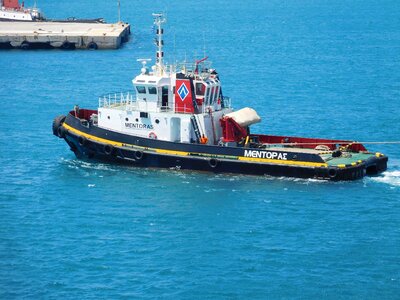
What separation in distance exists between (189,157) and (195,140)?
134 cm

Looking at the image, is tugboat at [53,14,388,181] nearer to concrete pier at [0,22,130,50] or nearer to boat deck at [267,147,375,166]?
boat deck at [267,147,375,166]

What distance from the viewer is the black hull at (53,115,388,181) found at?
146 feet

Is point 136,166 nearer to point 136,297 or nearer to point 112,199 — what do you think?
point 112,199

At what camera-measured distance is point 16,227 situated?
40.5 metres

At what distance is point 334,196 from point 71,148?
45.1 ft

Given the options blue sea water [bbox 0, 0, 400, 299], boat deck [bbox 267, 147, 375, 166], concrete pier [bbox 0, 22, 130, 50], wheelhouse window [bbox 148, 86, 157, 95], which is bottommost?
blue sea water [bbox 0, 0, 400, 299]

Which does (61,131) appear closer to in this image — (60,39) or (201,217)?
(201,217)

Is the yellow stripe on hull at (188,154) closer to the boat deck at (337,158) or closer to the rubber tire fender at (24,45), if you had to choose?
the boat deck at (337,158)

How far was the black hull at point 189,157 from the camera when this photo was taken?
44562 mm

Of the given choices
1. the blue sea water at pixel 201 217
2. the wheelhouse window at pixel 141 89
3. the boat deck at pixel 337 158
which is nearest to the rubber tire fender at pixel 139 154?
the blue sea water at pixel 201 217

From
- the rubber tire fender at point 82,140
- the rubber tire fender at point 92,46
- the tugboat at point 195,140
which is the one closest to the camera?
the tugboat at point 195,140

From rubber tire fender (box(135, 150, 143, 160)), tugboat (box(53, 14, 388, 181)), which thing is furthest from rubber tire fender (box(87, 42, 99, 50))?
rubber tire fender (box(135, 150, 143, 160))

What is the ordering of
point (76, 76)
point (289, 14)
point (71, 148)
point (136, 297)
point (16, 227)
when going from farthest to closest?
1. point (289, 14)
2. point (76, 76)
3. point (71, 148)
4. point (16, 227)
5. point (136, 297)

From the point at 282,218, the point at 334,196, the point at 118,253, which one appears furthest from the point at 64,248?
the point at 334,196
